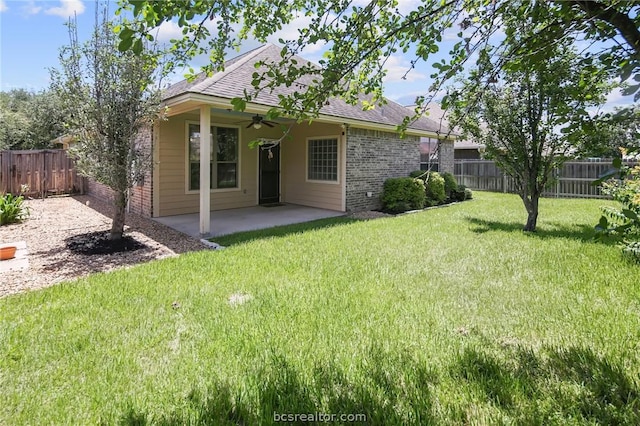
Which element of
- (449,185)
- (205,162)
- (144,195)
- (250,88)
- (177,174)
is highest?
(250,88)

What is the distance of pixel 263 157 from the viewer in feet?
41.3

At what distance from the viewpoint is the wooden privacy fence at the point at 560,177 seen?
1630 centimetres

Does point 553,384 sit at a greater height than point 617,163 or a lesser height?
lesser

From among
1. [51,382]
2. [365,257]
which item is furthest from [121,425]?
[365,257]

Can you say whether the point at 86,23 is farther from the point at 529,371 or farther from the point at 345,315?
the point at 529,371

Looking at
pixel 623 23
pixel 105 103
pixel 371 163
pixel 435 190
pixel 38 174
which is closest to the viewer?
pixel 623 23

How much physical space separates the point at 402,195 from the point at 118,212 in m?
8.51

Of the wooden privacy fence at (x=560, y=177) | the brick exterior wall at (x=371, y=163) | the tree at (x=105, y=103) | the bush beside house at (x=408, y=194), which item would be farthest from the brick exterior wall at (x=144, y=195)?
the wooden privacy fence at (x=560, y=177)

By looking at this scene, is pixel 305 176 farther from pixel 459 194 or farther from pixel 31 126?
pixel 31 126

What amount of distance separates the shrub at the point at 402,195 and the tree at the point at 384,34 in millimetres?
8481

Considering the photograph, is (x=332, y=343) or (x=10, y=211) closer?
(x=332, y=343)

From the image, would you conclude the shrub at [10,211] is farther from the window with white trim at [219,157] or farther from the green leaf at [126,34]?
the green leaf at [126,34]

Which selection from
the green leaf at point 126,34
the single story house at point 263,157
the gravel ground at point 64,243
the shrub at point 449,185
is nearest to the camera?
the green leaf at point 126,34

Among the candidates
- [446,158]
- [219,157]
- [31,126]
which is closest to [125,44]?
[219,157]
